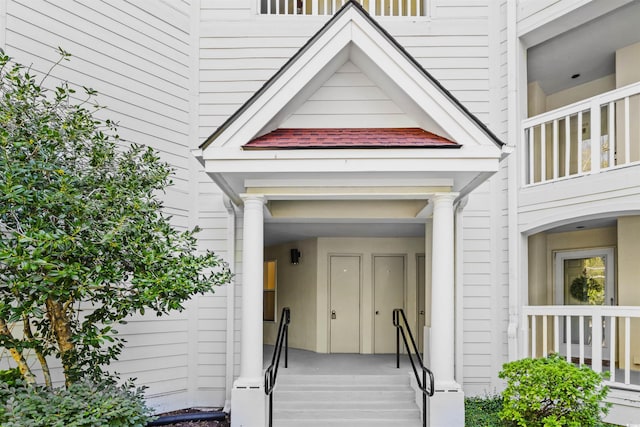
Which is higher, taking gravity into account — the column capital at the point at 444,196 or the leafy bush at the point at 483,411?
the column capital at the point at 444,196

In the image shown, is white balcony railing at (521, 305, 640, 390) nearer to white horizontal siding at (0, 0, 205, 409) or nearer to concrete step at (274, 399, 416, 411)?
concrete step at (274, 399, 416, 411)

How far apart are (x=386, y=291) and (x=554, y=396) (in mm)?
4997

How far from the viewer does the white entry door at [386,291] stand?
9.83m

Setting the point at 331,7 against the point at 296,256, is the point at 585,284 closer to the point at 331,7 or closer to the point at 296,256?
the point at 296,256

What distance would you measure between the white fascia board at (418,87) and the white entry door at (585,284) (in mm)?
5481

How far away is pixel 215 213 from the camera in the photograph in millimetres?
8062

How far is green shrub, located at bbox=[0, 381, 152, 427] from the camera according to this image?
4.12 m

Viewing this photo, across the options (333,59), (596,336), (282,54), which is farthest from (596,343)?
(282,54)

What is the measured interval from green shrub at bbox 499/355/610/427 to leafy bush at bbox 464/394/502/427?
77 centimetres

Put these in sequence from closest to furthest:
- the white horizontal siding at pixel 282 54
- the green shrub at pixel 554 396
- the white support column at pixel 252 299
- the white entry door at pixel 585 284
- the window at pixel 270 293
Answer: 1. the green shrub at pixel 554 396
2. the white support column at pixel 252 299
3. the white horizontal siding at pixel 282 54
4. the white entry door at pixel 585 284
5. the window at pixel 270 293

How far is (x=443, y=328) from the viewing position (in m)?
5.69

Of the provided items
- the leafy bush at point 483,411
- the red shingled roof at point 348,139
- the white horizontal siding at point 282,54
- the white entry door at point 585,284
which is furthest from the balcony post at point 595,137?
the leafy bush at point 483,411

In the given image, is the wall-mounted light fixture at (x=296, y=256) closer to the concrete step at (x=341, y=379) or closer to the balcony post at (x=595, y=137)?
the concrete step at (x=341, y=379)

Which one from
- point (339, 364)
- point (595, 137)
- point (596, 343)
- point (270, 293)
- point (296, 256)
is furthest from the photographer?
point (270, 293)
